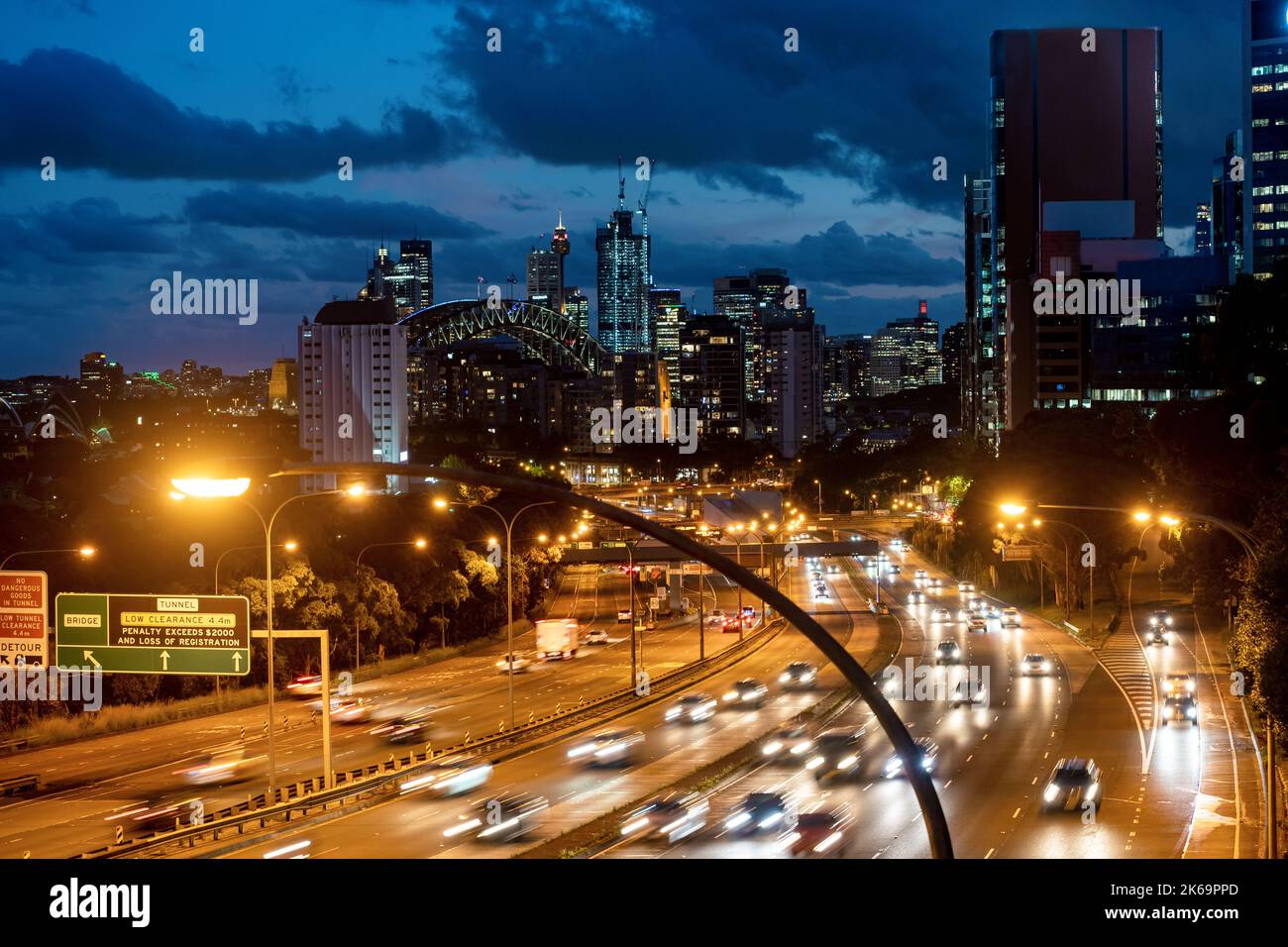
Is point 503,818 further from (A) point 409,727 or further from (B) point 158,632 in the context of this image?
(A) point 409,727

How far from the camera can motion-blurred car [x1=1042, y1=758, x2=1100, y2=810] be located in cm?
2872

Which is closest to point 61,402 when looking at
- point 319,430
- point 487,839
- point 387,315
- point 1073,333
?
Answer: point 319,430

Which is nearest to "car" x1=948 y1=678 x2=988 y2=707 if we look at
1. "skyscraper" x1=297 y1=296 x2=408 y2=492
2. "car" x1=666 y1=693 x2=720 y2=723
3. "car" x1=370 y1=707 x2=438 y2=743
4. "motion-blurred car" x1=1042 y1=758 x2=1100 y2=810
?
"car" x1=666 y1=693 x2=720 y2=723

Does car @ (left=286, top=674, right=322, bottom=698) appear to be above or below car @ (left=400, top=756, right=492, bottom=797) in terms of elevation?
below

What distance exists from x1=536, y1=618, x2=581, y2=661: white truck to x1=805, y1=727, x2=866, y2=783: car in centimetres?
2261

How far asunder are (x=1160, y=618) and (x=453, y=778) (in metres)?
44.5

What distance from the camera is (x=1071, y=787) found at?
2930 cm

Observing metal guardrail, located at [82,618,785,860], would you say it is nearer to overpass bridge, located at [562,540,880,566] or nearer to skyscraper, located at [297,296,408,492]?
overpass bridge, located at [562,540,880,566]

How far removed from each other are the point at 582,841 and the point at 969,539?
228 ft

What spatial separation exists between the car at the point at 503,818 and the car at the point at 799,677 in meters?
21.8

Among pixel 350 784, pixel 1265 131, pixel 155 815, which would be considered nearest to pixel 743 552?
pixel 350 784

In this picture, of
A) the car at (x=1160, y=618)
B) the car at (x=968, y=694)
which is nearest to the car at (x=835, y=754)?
the car at (x=968, y=694)

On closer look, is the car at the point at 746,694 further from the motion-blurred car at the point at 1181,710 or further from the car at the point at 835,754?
the motion-blurred car at the point at 1181,710

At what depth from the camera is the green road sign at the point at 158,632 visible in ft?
101
